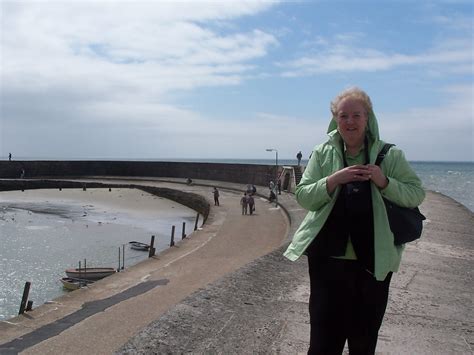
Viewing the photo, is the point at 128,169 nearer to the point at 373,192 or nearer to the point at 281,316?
the point at 281,316

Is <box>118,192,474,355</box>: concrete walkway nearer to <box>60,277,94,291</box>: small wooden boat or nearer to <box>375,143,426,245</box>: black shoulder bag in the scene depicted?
<box>375,143,426,245</box>: black shoulder bag

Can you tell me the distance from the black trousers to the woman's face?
0.53m

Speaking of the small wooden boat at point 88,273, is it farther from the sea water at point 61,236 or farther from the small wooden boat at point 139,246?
the small wooden boat at point 139,246

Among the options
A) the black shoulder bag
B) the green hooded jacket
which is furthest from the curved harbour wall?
the black shoulder bag

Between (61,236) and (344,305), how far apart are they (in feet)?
67.7

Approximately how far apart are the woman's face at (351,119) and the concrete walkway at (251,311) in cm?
167

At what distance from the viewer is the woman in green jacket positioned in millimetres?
1944

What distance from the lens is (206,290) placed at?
4223 mm

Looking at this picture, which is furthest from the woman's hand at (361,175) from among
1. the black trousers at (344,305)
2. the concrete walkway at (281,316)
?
the concrete walkway at (281,316)

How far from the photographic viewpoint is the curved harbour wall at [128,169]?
132 ft

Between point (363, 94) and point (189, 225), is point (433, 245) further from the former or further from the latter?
point (189, 225)

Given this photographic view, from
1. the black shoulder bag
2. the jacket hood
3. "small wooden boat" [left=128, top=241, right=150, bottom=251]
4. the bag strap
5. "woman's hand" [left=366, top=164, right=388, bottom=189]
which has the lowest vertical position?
"small wooden boat" [left=128, top=241, right=150, bottom=251]

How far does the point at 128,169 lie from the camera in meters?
47.2

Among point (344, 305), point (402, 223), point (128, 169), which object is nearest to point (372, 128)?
point (402, 223)
